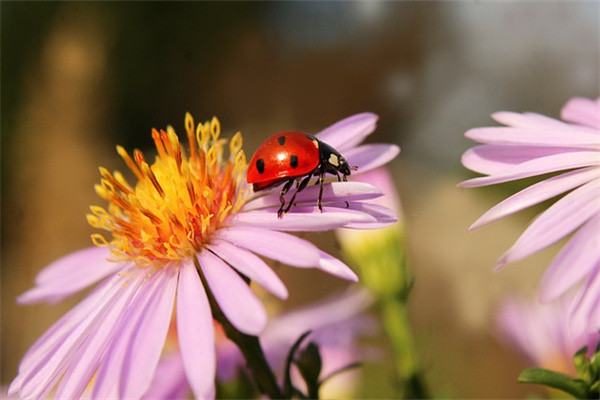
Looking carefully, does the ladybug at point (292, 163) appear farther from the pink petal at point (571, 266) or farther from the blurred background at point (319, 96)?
the blurred background at point (319, 96)

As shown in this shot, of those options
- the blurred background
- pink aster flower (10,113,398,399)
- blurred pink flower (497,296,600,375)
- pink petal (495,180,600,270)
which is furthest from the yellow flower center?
the blurred background

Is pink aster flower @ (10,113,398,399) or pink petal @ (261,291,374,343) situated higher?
pink aster flower @ (10,113,398,399)

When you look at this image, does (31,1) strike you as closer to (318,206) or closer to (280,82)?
(280,82)

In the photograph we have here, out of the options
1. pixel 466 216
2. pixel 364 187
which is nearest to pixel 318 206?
pixel 364 187

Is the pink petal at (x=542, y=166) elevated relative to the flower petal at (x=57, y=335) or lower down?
elevated

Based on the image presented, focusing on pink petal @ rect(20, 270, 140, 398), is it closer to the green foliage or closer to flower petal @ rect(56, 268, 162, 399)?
flower petal @ rect(56, 268, 162, 399)

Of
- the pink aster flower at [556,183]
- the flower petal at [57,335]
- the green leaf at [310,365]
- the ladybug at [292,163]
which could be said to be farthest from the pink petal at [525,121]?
the flower petal at [57,335]
